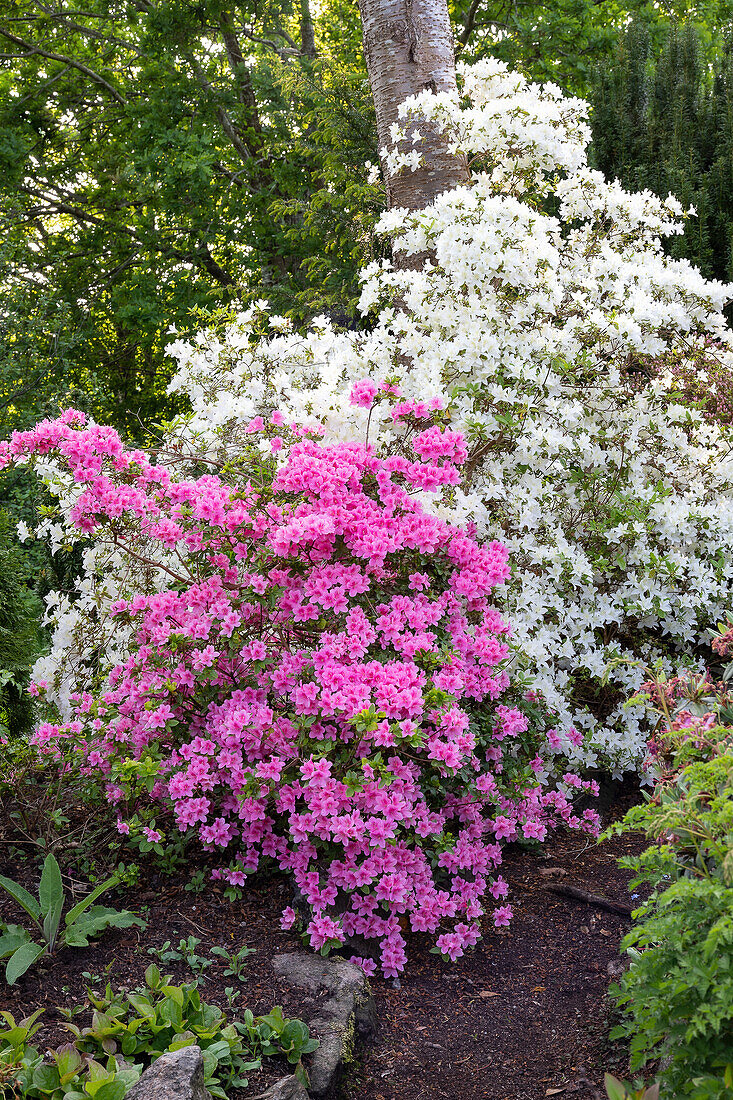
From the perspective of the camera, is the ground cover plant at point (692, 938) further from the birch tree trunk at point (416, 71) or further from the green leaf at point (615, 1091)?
the birch tree trunk at point (416, 71)

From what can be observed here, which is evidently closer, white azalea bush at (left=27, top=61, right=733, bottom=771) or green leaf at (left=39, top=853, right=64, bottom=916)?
green leaf at (left=39, top=853, right=64, bottom=916)

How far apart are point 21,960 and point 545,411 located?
9.13ft

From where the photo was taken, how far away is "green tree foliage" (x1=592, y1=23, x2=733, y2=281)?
6.69m

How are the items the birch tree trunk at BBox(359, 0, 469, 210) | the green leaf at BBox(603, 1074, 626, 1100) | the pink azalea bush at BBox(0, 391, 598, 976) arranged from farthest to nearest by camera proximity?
the birch tree trunk at BBox(359, 0, 469, 210)
the pink azalea bush at BBox(0, 391, 598, 976)
the green leaf at BBox(603, 1074, 626, 1100)

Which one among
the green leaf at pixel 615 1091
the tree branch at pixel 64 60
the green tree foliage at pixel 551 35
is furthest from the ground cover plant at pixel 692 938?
the tree branch at pixel 64 60

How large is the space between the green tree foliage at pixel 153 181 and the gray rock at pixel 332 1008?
18.4 ft

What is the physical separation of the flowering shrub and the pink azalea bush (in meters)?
0.33

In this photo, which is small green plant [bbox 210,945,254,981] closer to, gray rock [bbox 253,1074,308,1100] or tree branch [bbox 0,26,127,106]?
gray rock [bbox 253,1074,308,1100]

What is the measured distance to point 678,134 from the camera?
23.1 feet

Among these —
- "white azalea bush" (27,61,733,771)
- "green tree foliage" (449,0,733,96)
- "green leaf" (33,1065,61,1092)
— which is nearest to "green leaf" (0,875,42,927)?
"green leaf" (33,1065,61,1092)

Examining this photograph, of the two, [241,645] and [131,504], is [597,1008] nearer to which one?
[241,645]

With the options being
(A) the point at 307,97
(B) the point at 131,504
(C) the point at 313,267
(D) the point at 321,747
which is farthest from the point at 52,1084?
(A) the point at 307,97

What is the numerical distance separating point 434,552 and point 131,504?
1.03 m

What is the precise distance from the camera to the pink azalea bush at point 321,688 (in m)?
2.58
